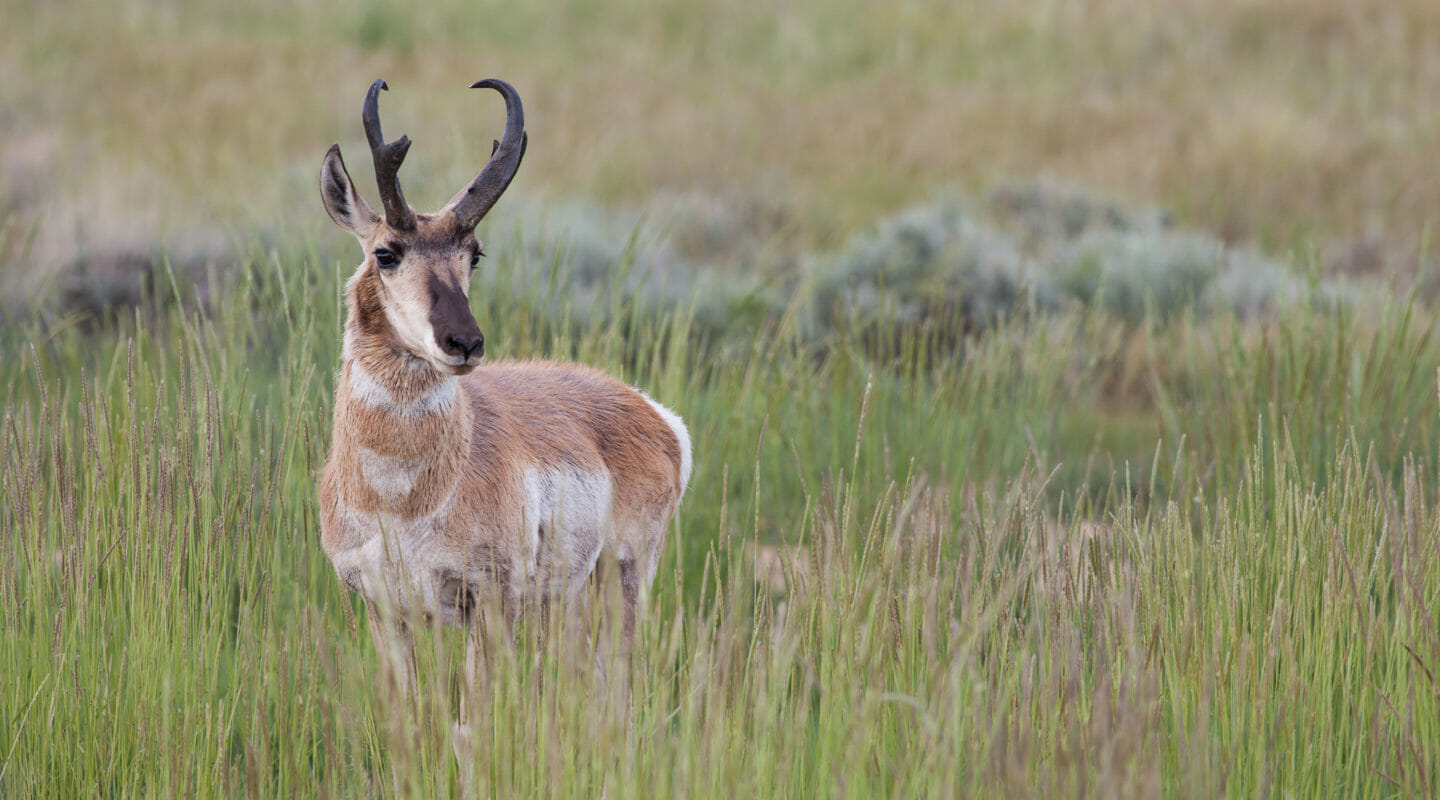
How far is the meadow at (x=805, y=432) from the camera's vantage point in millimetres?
3031

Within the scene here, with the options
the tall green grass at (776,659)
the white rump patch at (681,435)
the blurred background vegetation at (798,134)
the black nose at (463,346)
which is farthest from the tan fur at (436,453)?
the blurred background vegetation at (798,134)

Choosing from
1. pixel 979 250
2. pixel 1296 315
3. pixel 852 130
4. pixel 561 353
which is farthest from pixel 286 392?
pixel 852 130

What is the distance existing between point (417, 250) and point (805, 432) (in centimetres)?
278

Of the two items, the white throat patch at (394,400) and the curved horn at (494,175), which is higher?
the curved horn at (494,175)

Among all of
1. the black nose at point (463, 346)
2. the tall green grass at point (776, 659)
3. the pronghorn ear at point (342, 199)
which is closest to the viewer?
the tall green grass at point (776, 659)

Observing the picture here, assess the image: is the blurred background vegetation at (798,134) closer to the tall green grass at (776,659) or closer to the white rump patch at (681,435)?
the white rump patch at (681,435)

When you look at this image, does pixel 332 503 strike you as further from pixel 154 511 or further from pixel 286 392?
pixel 286 392

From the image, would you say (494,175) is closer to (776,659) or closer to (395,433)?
(395,433)

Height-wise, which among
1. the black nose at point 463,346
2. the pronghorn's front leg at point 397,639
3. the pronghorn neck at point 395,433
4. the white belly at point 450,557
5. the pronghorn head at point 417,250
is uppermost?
the pronghorn head at point 417,250

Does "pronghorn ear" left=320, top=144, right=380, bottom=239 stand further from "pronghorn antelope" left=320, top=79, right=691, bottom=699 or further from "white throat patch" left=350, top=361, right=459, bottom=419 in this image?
"white throat patch" left=350, top=361, right=459, bottom=419

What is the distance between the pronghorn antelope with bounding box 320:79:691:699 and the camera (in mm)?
3381

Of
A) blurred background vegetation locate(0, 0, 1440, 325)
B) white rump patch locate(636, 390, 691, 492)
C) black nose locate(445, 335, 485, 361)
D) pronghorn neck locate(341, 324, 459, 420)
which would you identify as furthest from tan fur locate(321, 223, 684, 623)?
blurred background vegetation locate(0, 0, 1440, 325)

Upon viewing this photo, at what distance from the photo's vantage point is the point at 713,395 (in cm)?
597

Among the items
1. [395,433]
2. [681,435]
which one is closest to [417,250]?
[395,433]
